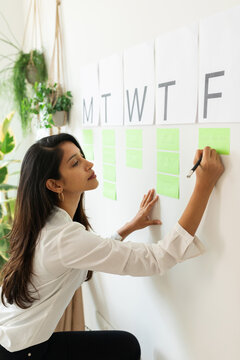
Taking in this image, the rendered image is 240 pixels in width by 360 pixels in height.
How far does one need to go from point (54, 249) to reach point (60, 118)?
87 centimetres

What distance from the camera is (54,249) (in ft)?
3.75

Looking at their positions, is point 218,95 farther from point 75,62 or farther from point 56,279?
point 75,62

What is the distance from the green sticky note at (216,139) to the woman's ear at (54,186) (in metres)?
0.46

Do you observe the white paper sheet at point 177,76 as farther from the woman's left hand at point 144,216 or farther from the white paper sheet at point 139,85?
the woman's left hand at point 144,216

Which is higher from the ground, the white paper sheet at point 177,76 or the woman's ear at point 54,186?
the white paper sheet at point 177,76

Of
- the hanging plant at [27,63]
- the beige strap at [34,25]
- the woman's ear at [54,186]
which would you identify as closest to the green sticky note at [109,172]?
the woman's ear at [54,186]

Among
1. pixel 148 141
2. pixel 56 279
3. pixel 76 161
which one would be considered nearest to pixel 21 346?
pixel 56 279

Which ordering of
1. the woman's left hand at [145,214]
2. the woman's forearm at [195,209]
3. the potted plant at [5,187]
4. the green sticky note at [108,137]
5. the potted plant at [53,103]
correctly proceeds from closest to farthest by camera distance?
the woman's forearm at [195,209] < the woman's left hand at [145,214] < the green sticky note at [108,137] < the potted plant at [53,103] < the potted plant at [5,187]

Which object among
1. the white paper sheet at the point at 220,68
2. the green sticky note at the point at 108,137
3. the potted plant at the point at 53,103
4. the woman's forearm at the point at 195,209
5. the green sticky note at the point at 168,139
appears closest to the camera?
the white paper sheet at the point at 220,68

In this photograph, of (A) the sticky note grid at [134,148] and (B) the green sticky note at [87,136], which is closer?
(A) the sticky note grid at [134,148]

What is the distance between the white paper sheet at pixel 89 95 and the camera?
1.57 m

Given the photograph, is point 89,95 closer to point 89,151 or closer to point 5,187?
point 89,151

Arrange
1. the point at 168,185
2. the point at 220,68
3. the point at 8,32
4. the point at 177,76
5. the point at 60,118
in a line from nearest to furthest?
the point at 220,68 → the point at 177,76 → the point at 168,185 → the point at 60,118 → the point at 8,32

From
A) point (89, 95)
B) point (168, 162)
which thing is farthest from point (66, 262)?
point (89, 95)
